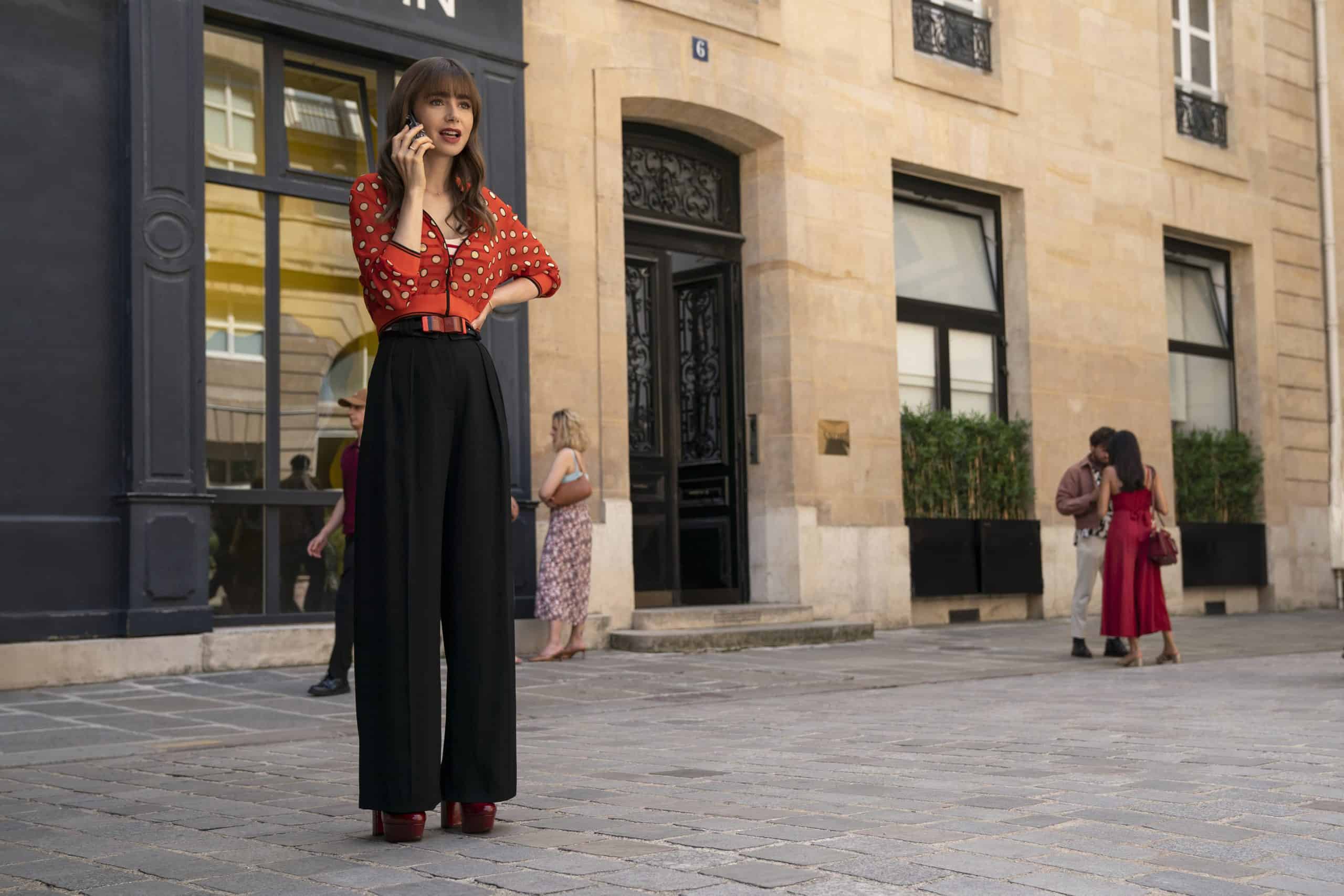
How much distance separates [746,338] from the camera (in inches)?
536

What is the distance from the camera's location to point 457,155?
4.10 m

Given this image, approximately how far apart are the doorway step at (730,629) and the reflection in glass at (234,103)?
168 inches

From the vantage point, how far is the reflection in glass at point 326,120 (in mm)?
10500

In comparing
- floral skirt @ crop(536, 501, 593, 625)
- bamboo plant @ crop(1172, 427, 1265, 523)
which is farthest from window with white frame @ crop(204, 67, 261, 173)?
bamboo plant @ crop(1172, 427, 1265, 523)

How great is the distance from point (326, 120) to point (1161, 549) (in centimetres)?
636

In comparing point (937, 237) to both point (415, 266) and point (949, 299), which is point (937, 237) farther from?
point (415, 266)

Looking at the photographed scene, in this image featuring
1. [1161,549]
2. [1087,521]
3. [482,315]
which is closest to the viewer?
[482,315]

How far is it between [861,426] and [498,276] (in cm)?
988

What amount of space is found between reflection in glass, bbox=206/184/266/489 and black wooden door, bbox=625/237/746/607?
3.47 meters

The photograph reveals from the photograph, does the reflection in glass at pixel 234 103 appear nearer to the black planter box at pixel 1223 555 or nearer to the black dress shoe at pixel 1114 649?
the black dress shoe at pixel 1114 649

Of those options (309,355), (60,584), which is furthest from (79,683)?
(309,355)

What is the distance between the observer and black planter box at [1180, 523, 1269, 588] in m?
17.2

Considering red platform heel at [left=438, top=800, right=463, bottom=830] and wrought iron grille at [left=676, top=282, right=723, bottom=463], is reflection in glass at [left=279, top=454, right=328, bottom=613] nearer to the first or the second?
wrought iron grille at [left=676, top=282, right=723, bottom=463]

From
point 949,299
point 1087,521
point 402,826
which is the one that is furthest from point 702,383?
point 402,826
